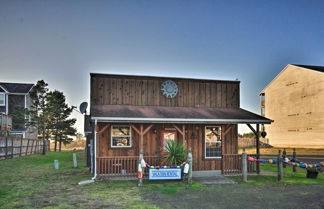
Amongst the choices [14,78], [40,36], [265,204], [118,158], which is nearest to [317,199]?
[265,204]

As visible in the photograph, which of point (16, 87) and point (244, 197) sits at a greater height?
point (16, 87)

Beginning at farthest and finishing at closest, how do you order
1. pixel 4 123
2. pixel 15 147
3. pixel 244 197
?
pixel 4 123, pixel 15 147, pixel 244 197

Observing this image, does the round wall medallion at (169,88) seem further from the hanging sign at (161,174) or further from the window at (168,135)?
the hanging sign at (161,174)

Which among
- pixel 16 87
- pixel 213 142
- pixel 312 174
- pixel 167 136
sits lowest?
pixel 312 174

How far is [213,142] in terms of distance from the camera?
16469 millimetres

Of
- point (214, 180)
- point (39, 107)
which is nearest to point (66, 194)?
point (214, 180)

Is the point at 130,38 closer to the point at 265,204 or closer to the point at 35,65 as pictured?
the point at 35,65

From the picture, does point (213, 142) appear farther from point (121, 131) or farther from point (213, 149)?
point (121, 131)

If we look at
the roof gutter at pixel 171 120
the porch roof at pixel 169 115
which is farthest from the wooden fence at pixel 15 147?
the roof gutter at pixel 171 120

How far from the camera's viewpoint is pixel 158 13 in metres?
18.7

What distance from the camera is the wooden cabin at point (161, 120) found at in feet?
47.9

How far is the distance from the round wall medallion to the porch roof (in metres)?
0.89

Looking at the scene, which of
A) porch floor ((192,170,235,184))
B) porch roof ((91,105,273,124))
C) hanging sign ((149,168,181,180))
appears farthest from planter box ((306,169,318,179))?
hanging sign ((149,168,181,180))

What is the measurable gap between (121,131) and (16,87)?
105 ft
